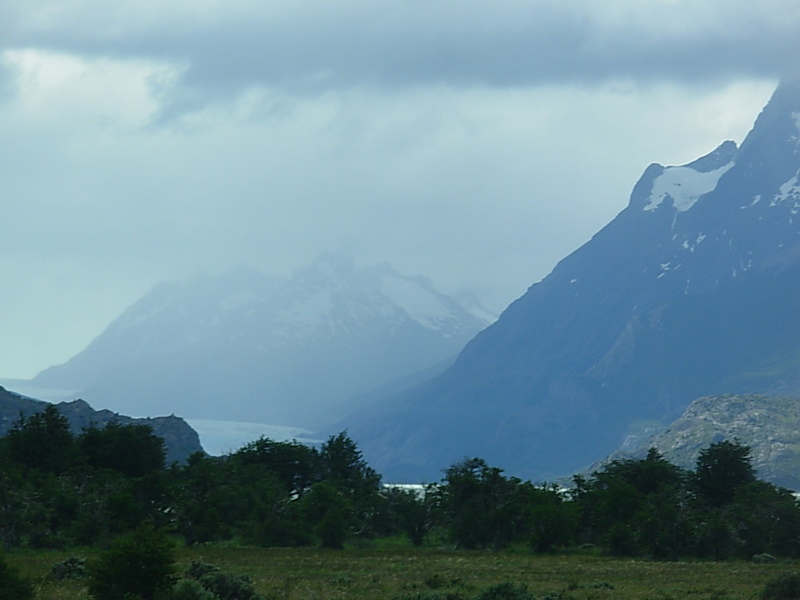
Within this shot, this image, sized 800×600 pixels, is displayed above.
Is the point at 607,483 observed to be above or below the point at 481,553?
above

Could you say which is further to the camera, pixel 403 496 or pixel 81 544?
pixel 403 496

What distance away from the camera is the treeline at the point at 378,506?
76.0 meters

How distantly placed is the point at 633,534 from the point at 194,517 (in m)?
33.1

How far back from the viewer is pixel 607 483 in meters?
92.6

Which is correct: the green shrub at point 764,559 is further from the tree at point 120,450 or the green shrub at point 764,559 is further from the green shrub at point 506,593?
the tree at point 120,450

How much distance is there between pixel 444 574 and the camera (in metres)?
55.4

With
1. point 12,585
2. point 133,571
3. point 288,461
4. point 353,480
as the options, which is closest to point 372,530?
point 353,480

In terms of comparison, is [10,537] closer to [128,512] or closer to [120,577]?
[128,512]

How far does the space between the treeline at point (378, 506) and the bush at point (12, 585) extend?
33164mm

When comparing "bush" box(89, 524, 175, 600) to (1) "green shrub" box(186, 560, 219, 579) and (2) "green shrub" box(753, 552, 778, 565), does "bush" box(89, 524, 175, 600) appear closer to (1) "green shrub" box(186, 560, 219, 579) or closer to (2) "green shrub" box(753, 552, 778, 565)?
(1) "green shrub" box(186, 560, 219, 579)

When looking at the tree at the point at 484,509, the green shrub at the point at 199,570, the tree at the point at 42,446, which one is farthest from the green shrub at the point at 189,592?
the tree at the point at 42,446

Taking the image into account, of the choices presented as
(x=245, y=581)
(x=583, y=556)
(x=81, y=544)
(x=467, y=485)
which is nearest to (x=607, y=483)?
(x=467, y=485)

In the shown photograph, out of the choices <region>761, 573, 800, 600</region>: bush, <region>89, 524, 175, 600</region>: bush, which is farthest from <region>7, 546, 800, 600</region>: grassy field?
<region>89, 524, 175, 600</region>: bush

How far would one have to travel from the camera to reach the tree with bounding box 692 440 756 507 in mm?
97125
